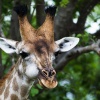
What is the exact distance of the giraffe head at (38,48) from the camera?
5918 millimetres

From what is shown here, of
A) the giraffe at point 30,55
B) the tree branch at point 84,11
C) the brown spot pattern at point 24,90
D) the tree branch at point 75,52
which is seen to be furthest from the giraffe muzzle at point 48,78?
the tree branch at point 84,11

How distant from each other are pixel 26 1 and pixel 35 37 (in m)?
1.61

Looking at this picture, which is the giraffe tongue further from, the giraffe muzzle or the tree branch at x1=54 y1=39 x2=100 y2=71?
the tree branch at x1=54 y1=39 x2=100 y2=71

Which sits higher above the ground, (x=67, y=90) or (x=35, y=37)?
(x=35, y=37)

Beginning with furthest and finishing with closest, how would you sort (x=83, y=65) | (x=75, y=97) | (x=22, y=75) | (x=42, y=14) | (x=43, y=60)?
(x=83, y=65)
(x=75, y=97)
(x=42, y=14)
(x=22, y=75)
(x=43, y=60)

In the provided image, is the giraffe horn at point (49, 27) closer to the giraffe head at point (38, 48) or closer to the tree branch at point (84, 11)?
the giraffe head at point (38, 48)

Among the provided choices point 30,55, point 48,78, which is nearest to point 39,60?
point 30,55

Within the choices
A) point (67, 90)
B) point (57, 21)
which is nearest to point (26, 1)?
point (57, 21)

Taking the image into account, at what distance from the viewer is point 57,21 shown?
8.70 meters

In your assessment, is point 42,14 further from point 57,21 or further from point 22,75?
point 22,75

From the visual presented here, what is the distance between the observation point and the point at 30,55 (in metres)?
6.13

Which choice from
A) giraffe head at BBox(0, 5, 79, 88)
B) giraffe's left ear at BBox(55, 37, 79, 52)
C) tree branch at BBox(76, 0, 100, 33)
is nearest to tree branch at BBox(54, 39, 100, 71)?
tree branch at BBox(76, 0, 100, 33)

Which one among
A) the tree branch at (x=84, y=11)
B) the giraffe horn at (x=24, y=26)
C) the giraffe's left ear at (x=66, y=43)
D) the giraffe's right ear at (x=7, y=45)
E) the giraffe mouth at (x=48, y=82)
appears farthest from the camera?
the tree branch at (x=84, y=11)

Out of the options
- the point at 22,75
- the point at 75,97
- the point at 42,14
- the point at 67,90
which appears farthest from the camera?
the point at 75,97
